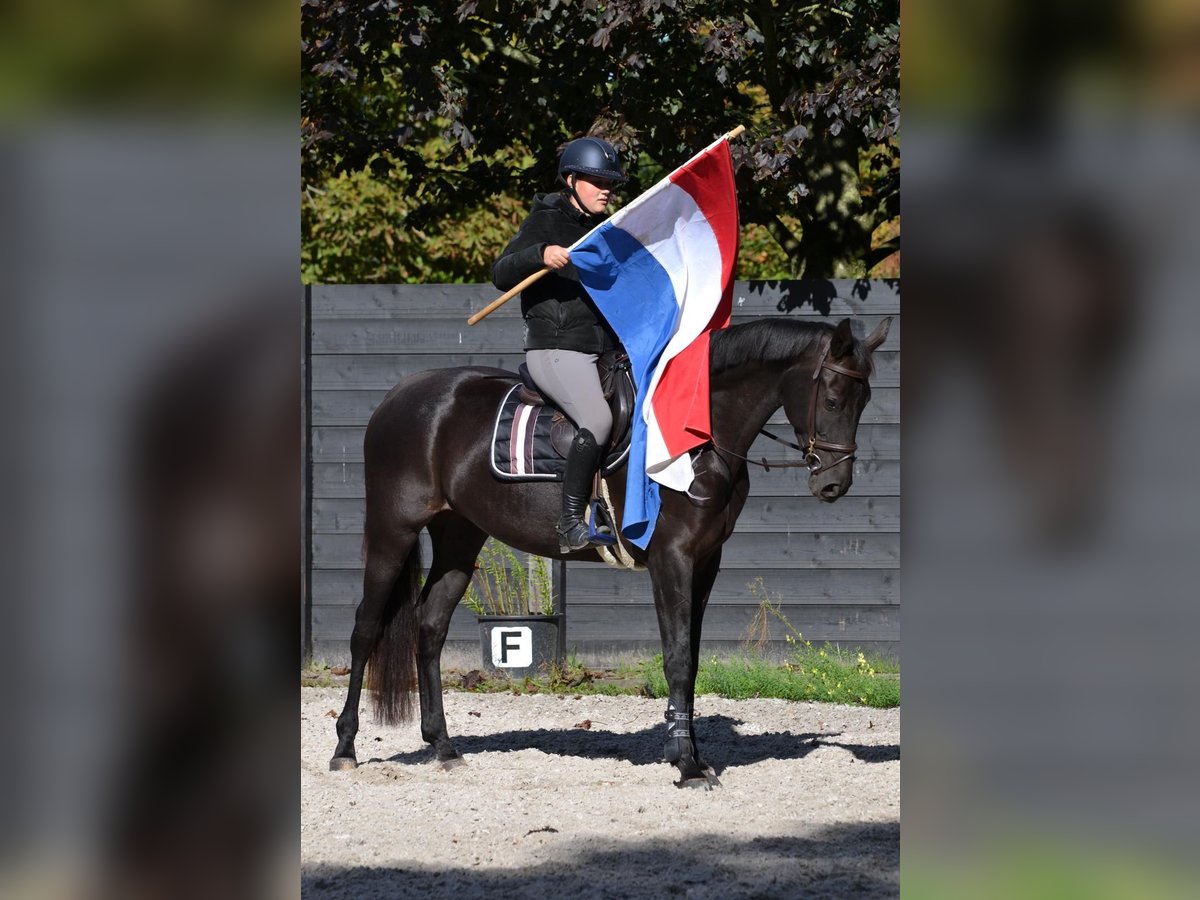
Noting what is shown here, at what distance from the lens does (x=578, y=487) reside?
5758 mm

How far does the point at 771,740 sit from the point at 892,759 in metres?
0.75

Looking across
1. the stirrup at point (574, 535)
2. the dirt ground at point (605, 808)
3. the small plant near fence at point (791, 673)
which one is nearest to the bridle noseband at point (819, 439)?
the stirrup at point (574, 535)

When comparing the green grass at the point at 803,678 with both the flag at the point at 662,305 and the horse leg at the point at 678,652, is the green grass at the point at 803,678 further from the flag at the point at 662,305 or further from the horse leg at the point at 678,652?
the flag at the point at 662,305

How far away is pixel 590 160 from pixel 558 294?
558mm

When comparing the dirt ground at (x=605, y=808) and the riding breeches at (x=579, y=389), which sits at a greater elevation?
the riding breeches at (x=579, y=389)

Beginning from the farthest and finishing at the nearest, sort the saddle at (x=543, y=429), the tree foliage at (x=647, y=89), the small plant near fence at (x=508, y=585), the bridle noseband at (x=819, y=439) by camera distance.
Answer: the small plant near fence at (x=508, y=585) < the tree foliage at (x=647, y=89) < the saddle at (x=543, y=429) < the bridle noseband at (x=819, y=439)

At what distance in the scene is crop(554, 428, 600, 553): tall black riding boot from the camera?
5.71 meters

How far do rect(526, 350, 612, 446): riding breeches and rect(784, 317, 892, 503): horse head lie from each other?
73cm

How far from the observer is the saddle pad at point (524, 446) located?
19.6 ft

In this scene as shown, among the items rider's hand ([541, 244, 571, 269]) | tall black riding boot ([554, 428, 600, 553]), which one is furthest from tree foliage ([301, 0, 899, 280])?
tall black riding boot ([554, 428, 600, 553])

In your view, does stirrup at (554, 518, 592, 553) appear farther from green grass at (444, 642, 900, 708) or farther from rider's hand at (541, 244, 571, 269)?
green grass at (444, 642, 900, 708)
